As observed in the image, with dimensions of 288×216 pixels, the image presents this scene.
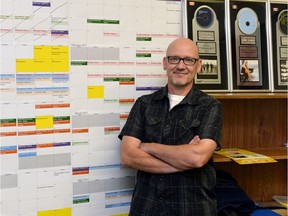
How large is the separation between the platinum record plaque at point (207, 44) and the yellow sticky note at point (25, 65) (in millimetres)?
1002

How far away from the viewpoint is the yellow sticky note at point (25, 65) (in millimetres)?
1863

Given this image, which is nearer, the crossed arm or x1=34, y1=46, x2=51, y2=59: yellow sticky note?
the crossed arm

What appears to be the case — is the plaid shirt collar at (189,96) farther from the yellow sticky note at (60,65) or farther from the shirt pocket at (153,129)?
the yellow sticky note at (60,65)

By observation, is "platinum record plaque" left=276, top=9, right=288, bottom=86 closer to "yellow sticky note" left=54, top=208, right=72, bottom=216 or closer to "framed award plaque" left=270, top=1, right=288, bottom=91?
"framed award plaque" left=270, top=1, right=288, bottom=91

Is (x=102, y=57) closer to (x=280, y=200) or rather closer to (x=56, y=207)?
(x=56, y=207)

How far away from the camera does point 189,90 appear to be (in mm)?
1873

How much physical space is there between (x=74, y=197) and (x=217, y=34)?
1.36 m

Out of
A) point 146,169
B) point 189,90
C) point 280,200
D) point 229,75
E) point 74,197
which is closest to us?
point 146,169

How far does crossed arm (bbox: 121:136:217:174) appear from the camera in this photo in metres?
1.64

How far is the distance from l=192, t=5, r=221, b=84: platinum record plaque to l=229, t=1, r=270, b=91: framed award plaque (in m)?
0.12

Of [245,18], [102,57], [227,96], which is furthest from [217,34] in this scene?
[102,57]

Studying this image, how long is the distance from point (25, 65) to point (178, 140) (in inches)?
37.1

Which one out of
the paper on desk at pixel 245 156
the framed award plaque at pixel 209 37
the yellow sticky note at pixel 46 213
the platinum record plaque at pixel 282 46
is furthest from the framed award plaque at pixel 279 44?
the yellow sticky note at pixel 46 213

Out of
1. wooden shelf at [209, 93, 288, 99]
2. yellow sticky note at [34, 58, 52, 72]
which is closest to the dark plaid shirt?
wooden shelf at [209, 93, 288, 99]
